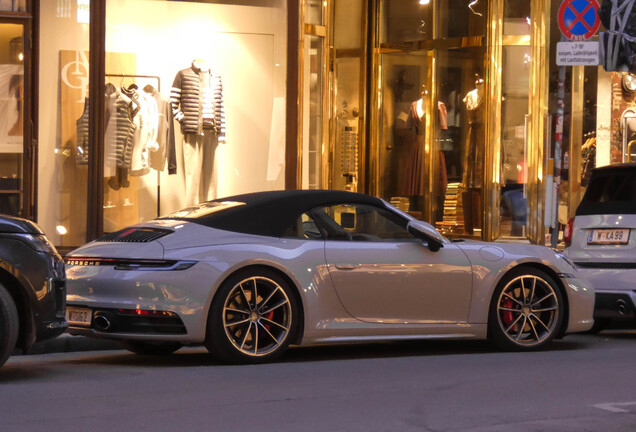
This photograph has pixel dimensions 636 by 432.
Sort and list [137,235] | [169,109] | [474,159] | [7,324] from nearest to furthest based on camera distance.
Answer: [7,324] → [137,235] → [169,109] → [474,159]

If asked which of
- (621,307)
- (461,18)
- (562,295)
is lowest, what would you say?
(621,307)

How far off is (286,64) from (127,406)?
9.80 meters

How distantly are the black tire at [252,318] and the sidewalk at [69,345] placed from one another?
6.47 ft

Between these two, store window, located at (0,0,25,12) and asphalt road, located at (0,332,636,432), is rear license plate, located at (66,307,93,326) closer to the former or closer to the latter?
asphalt road, located at (0,332,636,432)

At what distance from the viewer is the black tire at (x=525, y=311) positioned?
962 centimetres

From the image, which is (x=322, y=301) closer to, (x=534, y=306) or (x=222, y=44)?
(x=534, y=306)

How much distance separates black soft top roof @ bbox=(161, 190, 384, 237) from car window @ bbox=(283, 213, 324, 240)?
3cm

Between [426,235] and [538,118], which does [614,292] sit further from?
[538,118]

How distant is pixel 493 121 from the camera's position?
17750 mm

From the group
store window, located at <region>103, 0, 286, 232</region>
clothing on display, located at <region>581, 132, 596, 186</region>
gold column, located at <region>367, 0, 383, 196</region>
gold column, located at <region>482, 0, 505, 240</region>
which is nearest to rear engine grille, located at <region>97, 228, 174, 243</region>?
store window, located at <region>103, 0, 286, 232</region>

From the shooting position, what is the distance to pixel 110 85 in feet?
49.4

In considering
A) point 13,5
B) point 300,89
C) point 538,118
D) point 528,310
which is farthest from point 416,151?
point 528,310

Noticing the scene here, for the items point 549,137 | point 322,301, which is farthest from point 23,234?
point 549,137

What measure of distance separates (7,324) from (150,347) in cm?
209
